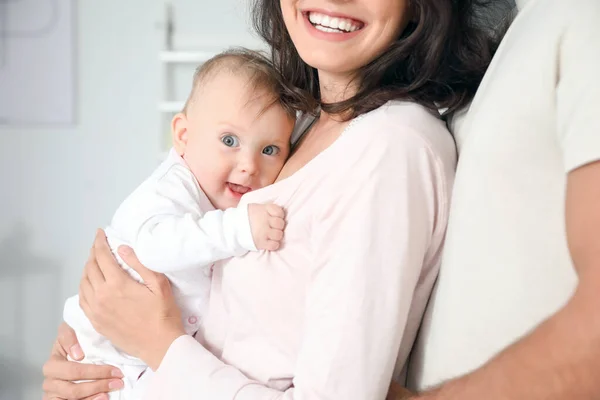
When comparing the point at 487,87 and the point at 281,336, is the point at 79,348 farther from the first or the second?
the point at 487,87

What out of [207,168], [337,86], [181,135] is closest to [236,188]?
[207,168]

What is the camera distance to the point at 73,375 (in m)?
1.25

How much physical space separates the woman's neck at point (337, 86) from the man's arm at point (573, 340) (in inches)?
21.7

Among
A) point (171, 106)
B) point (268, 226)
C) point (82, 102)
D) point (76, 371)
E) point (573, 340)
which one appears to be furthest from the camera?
point (82, 102)

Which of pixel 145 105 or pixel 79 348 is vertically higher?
pixel 145 105

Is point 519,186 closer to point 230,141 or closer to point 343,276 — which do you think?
point 343,276

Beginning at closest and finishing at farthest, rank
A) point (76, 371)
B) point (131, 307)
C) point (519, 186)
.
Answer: point (519, 186) < point (131, 307) < point (76, 371)

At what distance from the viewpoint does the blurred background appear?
8.66 feet

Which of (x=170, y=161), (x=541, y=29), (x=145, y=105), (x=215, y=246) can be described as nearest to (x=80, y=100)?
(x=145, y=105)

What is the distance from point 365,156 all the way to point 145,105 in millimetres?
2010

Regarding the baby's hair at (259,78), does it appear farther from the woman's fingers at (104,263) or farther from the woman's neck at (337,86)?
the woman's fingers at (104,263)

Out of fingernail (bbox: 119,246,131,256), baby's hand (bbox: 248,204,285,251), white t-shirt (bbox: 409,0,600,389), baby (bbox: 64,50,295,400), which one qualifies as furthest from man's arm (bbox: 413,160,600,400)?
fingernail (bbox: 119,246,131,256)

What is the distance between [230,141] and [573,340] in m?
0.75

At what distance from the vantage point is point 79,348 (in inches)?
50.2
